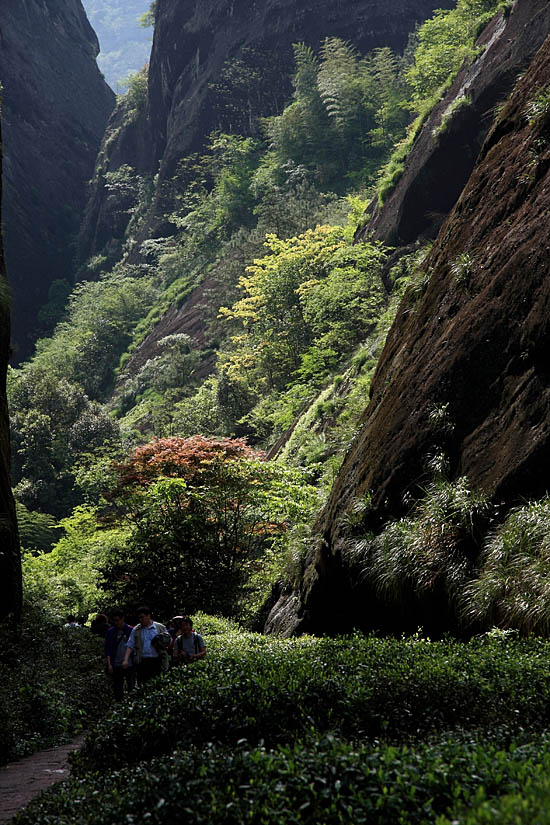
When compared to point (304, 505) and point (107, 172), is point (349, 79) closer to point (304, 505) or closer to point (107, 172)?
point (107, 172)

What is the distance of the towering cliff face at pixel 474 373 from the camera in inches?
279

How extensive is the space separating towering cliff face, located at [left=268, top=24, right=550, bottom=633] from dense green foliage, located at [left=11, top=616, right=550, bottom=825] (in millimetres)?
2085

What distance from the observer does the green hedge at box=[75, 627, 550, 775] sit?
4.28 metres

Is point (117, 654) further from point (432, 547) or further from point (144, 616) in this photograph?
point (432, 547)

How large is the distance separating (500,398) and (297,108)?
153ft

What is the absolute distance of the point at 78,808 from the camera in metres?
3.68

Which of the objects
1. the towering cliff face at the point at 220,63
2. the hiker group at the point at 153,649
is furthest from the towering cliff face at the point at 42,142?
the hiker group at the point at 153,649

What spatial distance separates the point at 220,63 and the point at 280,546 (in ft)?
185

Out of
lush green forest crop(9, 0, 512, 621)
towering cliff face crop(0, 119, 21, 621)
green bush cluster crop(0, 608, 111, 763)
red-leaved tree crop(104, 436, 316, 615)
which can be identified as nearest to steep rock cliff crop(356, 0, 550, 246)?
lush green forest crop(9, 0, 512, 621)

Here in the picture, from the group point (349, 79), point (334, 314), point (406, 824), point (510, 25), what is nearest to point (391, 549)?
point (406, 824)

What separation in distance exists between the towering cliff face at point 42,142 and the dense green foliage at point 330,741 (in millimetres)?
59824

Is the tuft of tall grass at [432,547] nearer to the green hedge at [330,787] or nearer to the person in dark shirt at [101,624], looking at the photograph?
the green hedge at [330,787]

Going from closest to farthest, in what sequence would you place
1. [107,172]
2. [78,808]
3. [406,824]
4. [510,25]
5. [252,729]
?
[406,824]
[78,808]
[252,729]
[510,25]
[107,172]

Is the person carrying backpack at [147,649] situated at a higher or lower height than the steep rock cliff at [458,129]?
lower
